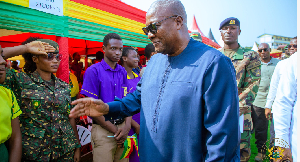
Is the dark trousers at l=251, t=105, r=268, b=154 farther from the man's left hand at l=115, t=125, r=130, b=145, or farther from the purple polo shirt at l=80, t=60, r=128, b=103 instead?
the purple polo shirt at l=80, t=60, r=128, b=103

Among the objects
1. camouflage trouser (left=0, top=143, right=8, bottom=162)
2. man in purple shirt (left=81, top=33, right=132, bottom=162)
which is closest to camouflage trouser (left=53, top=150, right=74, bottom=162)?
man in purple shirt (left=81, top=33, right=132, bottom=162)

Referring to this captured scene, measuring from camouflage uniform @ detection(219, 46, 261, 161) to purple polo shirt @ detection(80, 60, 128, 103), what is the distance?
195 cm

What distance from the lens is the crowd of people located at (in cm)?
123

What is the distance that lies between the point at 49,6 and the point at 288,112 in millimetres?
3210

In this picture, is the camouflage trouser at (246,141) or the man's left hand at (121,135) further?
the camouflage trouser at (246,141)

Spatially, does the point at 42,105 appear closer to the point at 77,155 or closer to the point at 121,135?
the point at 77,155

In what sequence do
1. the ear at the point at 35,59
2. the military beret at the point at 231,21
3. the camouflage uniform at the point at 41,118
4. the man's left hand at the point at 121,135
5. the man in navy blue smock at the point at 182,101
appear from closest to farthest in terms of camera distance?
the man in navy blue smock at the point at 182,101
the camouflage uniform at the point at 41,118
the ear at the point at 35,59
the man's left hand at the point at 121,135
the military beret at the point at 231,21

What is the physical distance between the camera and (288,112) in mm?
1910

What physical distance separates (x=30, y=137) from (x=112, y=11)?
2751 millimetres

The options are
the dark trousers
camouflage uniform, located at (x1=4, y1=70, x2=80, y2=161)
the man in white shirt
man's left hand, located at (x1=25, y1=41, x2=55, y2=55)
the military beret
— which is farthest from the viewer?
the dark trousers

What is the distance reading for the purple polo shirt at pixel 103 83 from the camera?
2.57 metres

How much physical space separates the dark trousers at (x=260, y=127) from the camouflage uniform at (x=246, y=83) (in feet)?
6.26

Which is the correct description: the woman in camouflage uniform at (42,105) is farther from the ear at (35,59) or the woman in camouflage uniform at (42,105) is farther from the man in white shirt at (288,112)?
the man in white shirt at (288,112)

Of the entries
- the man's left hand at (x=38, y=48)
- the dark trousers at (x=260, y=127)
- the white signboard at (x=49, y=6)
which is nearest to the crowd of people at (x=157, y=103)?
the man's left hand at (x=38, y=48)
